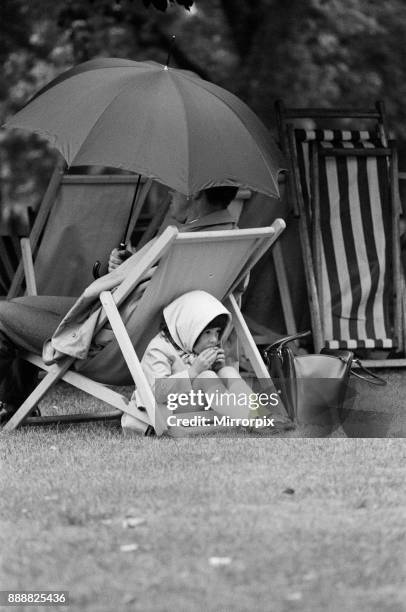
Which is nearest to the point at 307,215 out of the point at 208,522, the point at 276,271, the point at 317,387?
the point at 276,271

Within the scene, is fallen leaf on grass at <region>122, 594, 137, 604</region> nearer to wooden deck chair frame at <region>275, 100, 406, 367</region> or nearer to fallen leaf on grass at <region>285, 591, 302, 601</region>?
fallen leaf on grass at <region>285, 591, 302, 601</region>

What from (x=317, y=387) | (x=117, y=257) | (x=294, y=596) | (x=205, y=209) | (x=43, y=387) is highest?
(x=205, y=209)

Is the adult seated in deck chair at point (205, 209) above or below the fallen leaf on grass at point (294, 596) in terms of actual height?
above

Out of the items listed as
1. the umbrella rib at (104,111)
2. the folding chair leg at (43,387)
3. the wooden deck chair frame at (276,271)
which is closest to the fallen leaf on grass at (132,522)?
the folding chair leg at (43,387)

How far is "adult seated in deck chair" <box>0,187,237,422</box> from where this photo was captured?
587 centimetres

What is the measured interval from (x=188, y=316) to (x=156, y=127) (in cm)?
84

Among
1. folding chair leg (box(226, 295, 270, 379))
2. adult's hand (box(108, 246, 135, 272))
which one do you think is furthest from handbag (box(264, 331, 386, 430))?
adult's hand (box(108, 246, 135, 272))

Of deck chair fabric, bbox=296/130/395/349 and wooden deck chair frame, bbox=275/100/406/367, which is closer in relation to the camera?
wooden deck chair frame, bbox=275/100/406/367

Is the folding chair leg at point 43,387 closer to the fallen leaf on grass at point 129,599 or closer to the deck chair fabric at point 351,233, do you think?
the fallen leaf on grass at point 129,599

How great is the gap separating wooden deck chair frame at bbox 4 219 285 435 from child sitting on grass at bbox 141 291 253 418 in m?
0.09

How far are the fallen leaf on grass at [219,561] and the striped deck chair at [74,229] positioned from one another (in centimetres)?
467

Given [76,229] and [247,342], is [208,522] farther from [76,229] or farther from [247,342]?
[76,229]

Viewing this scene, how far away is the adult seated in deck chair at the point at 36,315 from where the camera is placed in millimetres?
5871

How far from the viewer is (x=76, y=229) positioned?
26.8 feet
